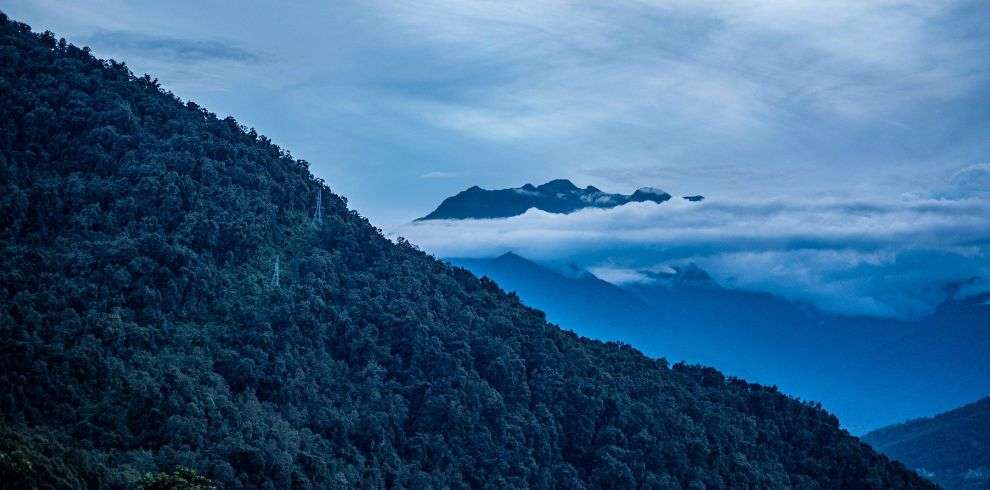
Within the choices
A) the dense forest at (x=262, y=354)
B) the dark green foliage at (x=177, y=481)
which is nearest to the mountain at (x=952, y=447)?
the dense forest at (x=262, y=354)

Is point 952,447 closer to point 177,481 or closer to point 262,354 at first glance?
point 262,354

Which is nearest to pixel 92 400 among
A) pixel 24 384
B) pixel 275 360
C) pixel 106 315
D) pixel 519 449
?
pixel 24 384

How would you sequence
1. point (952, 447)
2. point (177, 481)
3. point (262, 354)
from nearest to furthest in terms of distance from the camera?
point (177, 481), point (262, 354), point (952, 447)

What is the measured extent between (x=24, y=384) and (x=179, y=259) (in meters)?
18.3

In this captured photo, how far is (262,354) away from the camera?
2635 inches

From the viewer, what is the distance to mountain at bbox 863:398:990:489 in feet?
500

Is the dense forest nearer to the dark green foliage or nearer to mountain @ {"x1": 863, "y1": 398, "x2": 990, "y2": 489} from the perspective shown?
the dark green foliage

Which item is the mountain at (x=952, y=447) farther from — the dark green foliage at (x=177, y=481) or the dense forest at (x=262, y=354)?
the dark green foliage at (x=177, y=481)

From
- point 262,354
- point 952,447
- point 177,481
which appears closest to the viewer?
point 177,481

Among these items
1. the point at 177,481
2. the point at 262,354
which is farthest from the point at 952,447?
the point at 177,481

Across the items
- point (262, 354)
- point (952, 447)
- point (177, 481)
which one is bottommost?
point (952, 447)

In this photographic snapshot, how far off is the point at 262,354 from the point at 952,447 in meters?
125

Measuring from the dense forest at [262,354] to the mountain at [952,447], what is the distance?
62884 mm

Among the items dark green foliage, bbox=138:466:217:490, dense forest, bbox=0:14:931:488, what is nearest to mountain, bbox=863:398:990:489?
dense forest, bbox=0:14:931:488
